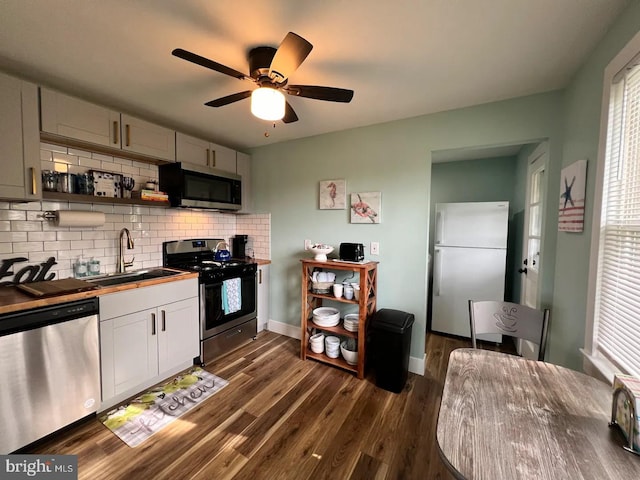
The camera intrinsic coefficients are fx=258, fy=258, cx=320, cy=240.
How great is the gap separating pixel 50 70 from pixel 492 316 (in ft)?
10.7

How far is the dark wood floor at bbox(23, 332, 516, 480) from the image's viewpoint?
57.2 inches

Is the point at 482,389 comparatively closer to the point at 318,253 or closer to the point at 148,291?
the point at 318,253

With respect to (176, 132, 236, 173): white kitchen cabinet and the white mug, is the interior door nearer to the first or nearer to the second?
the white mug

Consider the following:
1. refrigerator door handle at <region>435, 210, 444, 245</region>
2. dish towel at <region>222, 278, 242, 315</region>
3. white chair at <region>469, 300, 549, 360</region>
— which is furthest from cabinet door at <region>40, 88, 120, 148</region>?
refrigerator door handle at <region>435, 210, 444, 245</region>

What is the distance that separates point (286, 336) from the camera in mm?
3145

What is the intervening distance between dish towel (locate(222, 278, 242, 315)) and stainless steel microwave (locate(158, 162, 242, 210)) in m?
0.84

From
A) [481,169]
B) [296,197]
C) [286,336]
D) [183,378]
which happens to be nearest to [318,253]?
[296,197]

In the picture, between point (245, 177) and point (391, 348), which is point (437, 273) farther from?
point (245, 177)

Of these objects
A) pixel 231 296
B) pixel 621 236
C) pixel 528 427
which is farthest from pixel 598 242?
pixel 231 296

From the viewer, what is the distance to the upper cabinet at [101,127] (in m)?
1.76

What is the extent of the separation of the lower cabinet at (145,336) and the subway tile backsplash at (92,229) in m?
0.64

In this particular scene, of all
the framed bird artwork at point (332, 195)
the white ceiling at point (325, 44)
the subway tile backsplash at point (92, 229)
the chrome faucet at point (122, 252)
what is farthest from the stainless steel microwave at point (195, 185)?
the framed bird artwork at point (332, 195)

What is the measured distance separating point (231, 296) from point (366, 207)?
1.67 metres

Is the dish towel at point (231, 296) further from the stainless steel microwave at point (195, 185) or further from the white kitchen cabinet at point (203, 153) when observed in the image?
the white kitchen cabinet at point (203, 153)
